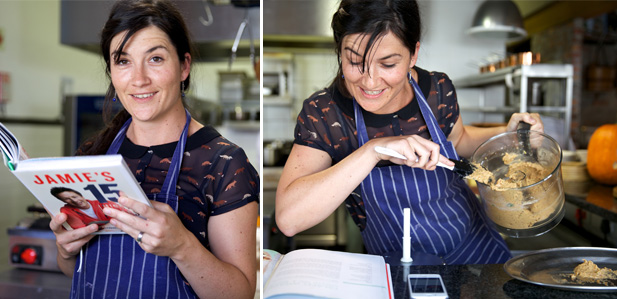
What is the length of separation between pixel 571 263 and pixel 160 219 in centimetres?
94

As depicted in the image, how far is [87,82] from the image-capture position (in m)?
8.20

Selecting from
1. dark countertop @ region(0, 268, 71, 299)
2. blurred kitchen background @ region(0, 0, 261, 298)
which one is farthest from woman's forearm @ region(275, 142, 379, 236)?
blurred kitchen background @ region(0, 0, 261, 298)

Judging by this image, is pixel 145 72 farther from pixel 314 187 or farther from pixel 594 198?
pixel 594 198

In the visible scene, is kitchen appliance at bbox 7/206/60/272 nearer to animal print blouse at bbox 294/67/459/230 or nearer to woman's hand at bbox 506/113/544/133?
animal print blouse at bbox 294/67/459/230

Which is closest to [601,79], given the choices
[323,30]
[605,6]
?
[605,6]

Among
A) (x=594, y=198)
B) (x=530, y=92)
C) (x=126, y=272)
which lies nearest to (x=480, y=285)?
(x=126, y=272)

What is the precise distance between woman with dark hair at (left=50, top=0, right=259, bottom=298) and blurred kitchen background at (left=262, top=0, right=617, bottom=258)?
1.69 feet

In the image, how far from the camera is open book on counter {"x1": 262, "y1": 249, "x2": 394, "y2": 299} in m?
0.99

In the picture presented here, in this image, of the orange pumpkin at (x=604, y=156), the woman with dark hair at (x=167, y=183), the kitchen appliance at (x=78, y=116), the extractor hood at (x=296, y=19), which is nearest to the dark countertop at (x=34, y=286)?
the woman with dark hair at (x=167, y=183)

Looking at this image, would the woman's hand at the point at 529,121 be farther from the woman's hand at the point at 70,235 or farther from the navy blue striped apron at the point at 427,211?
the woman's hand at the point at 70,235

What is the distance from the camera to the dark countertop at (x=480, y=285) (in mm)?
1018

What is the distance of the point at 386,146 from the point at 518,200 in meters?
0.32

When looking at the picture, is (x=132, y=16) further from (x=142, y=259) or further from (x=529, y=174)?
(x=529, y=174)

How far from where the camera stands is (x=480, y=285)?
1.08 meters
